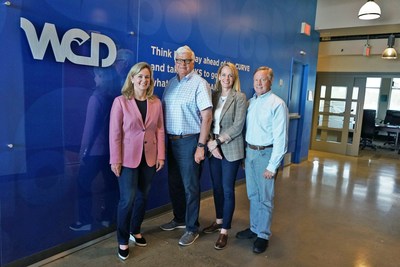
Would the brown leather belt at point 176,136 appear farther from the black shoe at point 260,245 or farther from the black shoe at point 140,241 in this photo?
the black shoe at point 260,245

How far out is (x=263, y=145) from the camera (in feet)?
8.64

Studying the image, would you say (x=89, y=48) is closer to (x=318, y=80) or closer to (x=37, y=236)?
(x=37, y=236)

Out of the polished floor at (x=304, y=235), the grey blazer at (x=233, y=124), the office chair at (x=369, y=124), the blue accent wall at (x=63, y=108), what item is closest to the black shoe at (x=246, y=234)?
the polished floor at (x=304, y=235)

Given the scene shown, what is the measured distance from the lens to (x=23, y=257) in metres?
2.27

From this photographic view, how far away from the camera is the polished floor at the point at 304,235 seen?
2592 millimetres

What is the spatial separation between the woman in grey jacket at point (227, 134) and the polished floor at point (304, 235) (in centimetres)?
27

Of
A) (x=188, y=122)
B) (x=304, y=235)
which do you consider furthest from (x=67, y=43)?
(x=304, y=235)

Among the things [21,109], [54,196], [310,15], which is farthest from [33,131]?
[310,15]

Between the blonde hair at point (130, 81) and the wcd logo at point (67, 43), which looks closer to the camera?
the wcd logo at point (67, 43)

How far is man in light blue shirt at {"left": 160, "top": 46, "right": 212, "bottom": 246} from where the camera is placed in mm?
2668

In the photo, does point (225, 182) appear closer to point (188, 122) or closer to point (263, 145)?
point (263, 145)

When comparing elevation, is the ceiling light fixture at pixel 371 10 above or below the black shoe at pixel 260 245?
above

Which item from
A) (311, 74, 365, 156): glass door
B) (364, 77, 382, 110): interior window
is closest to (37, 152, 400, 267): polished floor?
(311, 74, 365, 156): glass door

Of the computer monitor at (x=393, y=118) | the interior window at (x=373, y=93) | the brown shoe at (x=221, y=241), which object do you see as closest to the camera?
the brown shoe at (x=221, y=241)
